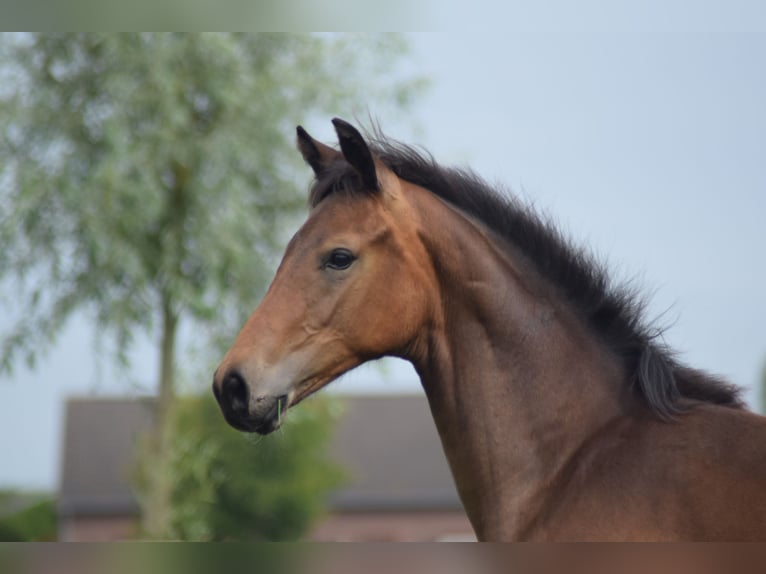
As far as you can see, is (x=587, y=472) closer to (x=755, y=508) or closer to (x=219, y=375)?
(x=755, y=508)

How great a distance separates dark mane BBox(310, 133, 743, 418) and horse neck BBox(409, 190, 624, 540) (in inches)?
2.7

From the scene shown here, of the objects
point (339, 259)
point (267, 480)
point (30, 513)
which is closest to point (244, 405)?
point (339, 259)

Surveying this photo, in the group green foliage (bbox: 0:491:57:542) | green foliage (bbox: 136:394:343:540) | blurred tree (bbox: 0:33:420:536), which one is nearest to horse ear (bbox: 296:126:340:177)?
blurred tree (bbox: 0:33:420:536)

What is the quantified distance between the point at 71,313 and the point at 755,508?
1448cm

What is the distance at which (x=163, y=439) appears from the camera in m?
16.0

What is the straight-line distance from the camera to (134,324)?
51.4 feet

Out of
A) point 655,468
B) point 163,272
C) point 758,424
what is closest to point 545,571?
point 655,468

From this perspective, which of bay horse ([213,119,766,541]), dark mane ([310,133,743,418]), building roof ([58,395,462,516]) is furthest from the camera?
building roof ([58,395,462,516])

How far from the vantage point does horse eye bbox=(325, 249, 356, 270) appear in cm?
349

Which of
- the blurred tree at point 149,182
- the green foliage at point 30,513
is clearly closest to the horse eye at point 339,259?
the blurred tree at point 149,182

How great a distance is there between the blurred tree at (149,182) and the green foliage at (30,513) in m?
10.5

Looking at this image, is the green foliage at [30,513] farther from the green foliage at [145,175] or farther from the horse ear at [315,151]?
the horse ear at [315,151]

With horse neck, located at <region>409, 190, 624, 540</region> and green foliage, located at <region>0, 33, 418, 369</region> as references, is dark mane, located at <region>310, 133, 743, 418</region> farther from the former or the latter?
green foliage, located at <region>0, 33, 418, 369</region>

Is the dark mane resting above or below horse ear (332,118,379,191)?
Result: below
